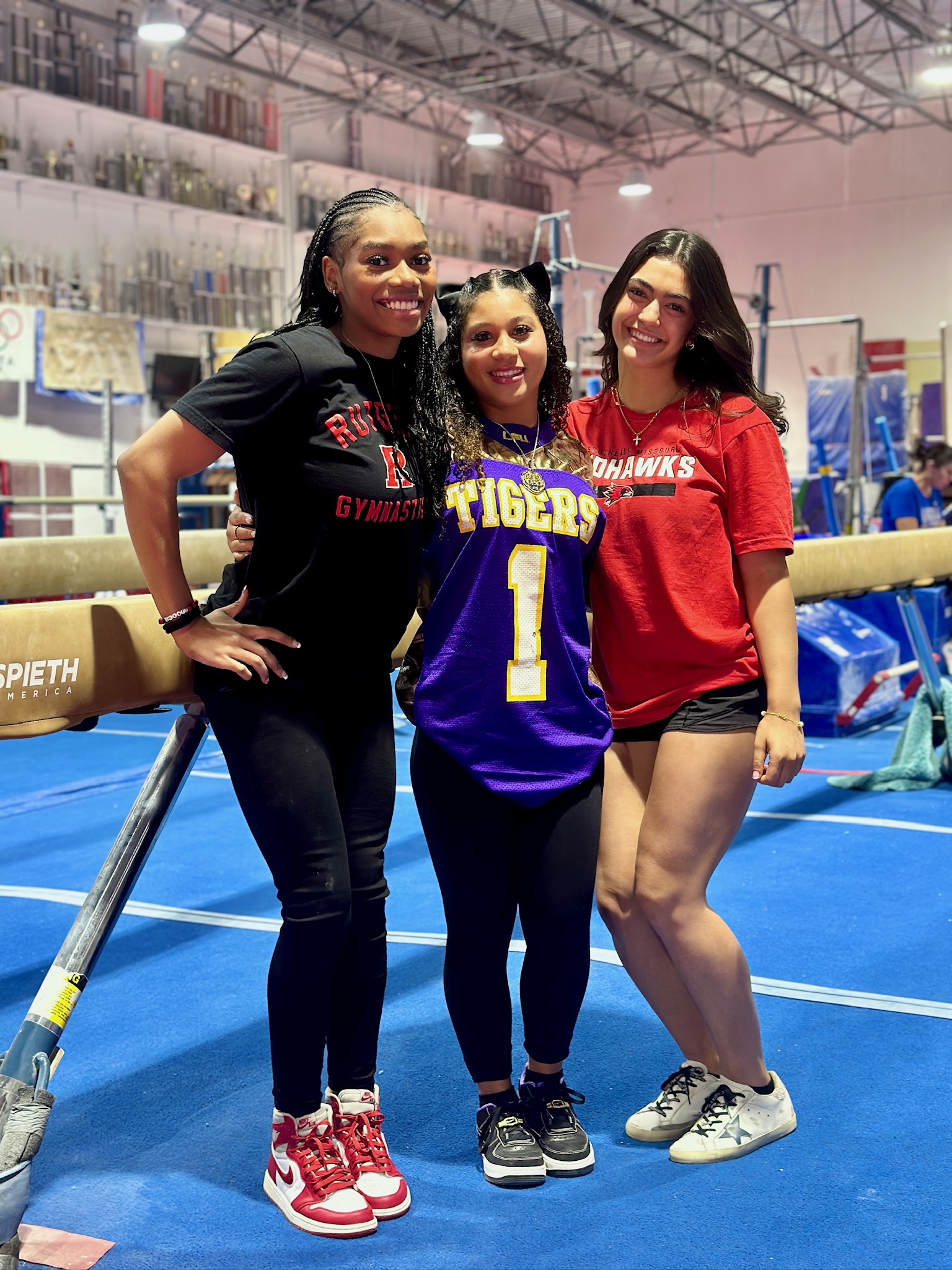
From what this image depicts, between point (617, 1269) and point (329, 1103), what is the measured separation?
489 mm

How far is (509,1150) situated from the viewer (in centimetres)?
190

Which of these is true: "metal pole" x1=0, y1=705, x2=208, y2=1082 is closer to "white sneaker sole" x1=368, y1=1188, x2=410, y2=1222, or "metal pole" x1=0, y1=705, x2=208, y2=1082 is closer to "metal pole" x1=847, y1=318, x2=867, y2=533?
"white sneaker sole" x1=368, y1=1188, x2=410, y2=1222

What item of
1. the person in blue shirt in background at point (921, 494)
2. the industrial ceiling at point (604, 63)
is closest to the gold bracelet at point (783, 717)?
the person in blue shirt in background at point (921, 494)

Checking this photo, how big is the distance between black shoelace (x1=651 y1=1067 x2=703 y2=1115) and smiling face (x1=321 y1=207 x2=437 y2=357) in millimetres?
1278

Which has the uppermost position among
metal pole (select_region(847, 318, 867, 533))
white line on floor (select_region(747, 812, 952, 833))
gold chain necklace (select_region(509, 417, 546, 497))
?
metal pole (select_region(847, 318, 867, 533))

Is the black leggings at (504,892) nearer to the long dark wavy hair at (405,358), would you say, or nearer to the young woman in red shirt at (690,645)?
the young woman in red shirt at (690,645)

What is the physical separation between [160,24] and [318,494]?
29.4 feet

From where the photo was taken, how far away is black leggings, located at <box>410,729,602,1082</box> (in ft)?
6.10

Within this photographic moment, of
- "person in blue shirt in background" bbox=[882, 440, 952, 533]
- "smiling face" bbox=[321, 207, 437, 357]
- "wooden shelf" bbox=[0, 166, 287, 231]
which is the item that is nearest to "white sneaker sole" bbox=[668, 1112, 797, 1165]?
"smiling face" bbox=[321, 207, 437, 357]

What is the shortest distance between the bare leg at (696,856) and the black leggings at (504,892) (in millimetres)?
95

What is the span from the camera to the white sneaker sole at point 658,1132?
2.03 metres

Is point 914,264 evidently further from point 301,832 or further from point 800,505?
point 301,832

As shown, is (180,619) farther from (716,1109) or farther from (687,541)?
(716,1109)

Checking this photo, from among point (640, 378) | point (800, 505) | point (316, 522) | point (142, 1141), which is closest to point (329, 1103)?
point (142, 1141)
